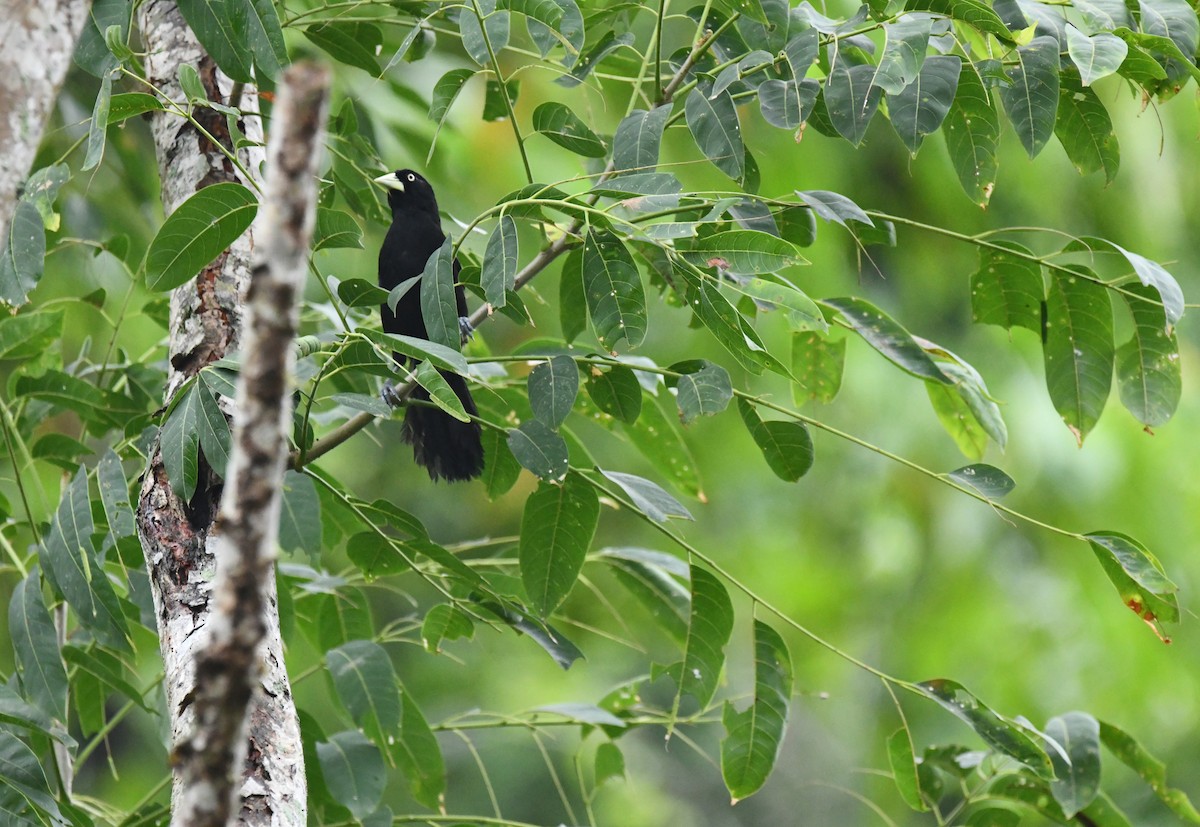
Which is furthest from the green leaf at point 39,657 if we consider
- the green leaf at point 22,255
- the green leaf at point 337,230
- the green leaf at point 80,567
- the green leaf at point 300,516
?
the green leaf at point 337,230

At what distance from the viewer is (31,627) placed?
1.85 metres

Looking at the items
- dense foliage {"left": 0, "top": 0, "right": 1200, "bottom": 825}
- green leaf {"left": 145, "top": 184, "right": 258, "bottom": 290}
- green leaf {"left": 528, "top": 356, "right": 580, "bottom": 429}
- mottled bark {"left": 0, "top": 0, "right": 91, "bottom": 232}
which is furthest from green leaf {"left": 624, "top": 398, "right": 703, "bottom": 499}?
mottled bark {"left": 0, "top": 0, "right": 91, "bottom": 232}

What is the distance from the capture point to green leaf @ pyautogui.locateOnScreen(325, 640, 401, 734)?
6.49ft

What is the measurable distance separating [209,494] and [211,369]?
263 mm

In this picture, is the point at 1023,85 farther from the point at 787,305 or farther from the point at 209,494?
the point at 209,494

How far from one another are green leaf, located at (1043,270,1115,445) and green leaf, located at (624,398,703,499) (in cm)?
74

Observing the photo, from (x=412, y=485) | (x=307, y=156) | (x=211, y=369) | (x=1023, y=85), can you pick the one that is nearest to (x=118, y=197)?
(x=211, y=369)

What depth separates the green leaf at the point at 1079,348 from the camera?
1.96 metres

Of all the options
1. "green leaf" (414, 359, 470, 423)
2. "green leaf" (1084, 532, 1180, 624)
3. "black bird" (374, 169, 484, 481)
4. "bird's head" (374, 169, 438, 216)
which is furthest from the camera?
"bird's head" (374, 169, 438, 216)

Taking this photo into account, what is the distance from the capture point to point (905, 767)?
86.4 inches

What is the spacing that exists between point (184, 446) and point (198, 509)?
0.21 metres

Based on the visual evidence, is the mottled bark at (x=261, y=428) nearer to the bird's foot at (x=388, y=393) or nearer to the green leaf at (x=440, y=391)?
the green leaf at (x=440, y=391)

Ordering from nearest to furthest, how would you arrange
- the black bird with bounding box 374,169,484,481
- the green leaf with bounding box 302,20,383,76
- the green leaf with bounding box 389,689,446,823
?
the green leaf with bounding box 389,689,446,823 → the green leaf with bounding box 302,20,383,76 → the black bird with bounding box 374,169,484,481

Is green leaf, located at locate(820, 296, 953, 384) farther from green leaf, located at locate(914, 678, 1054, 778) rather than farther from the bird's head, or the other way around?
the bird's head
